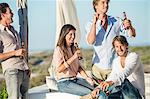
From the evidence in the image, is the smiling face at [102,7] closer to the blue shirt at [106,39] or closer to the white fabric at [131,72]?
the blue shirt at [106,39]

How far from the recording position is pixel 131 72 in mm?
5852

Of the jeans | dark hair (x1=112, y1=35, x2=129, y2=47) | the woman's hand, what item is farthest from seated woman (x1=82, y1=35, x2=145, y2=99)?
A: the jeans

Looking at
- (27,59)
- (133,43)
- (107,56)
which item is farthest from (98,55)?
(27,59)

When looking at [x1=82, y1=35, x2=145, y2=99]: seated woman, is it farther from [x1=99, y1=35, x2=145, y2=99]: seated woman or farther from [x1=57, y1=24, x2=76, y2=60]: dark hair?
[x1=57, y1=24, x2=76, y2=60]: dark hair

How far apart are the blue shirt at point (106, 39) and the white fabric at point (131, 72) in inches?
5.1

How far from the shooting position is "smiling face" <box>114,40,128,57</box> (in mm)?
5941

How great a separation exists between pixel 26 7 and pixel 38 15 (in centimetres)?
21

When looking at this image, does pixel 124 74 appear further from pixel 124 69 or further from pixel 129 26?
pixel 129 26

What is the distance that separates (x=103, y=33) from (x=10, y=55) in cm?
137

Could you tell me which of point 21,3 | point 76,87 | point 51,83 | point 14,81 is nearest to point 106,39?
point 76,87

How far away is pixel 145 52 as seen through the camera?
20.2 feet

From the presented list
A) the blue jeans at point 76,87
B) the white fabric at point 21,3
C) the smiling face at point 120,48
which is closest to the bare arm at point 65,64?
the blue jeans at point 76,87

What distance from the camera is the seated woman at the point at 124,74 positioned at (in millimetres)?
5848

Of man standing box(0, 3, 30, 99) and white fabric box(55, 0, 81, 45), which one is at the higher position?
white fabric box(55, 0, 81, 45)
